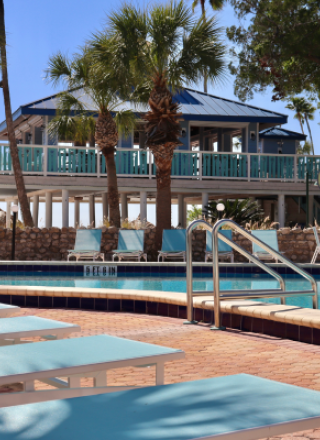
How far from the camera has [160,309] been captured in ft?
21.7

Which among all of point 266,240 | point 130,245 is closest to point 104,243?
point 130,245

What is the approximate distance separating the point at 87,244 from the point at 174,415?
12.5m

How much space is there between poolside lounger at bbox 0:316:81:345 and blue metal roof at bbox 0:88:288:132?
1450cm

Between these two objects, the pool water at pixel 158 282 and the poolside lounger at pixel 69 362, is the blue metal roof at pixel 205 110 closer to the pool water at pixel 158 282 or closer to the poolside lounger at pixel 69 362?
the pool water at pixel 158 282

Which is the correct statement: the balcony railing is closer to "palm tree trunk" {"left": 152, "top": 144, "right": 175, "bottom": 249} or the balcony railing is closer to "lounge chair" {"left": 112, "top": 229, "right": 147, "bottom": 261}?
"palm tree trunk" {"left": 152, "top": 144, "right": 175, "bottom": 249}

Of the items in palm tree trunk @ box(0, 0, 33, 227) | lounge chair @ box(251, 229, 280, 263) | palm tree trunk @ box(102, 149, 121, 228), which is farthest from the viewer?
palm tree trunk @ box(0, 0, 33, 227)

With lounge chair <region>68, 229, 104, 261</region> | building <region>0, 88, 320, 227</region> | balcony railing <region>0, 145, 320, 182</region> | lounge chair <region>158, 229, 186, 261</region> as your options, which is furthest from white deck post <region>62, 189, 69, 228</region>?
lounge chair <region>158, 229, 186, 261</region>

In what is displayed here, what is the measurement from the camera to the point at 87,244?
1413cm

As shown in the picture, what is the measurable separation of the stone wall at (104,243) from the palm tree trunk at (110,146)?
4.04ft

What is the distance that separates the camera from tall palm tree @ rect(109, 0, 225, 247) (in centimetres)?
1367

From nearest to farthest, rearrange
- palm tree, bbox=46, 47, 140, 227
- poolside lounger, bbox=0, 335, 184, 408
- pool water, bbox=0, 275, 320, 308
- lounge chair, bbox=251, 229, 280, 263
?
poolside lounger, bbox=0, 335, 184, 408
pool water, bbox=0, 275, 320, 308
lounge chair, bbox=251, 229, 280, 263
palm tree, bbox=46, 47, 140, 227

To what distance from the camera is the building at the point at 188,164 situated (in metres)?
17.7

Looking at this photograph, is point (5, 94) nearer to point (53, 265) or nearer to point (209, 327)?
point (53, 265)

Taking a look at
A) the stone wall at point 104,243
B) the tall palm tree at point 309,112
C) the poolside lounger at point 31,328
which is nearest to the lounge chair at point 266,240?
the stone wall at point 104,243
